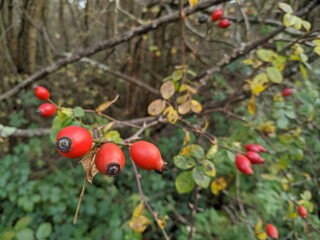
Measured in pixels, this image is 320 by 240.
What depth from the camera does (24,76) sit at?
279cm

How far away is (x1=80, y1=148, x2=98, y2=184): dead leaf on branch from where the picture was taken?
0.87 m

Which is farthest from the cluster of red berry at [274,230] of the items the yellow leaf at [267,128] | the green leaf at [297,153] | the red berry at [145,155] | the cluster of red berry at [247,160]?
the red berry at [145,155]

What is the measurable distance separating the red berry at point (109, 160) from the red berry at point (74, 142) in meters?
0.05

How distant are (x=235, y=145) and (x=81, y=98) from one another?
2.24m

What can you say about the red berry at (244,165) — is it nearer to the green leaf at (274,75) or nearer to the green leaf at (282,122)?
the green leaf at (282,122)

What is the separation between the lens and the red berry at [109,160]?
0.81 m

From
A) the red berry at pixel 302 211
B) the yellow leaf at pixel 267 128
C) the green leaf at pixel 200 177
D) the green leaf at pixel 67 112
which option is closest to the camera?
the green leaf at pixel 67 112

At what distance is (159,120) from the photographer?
1737 mm

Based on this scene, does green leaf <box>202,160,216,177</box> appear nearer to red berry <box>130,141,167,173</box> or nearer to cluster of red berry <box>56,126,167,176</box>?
red berry <box>130,141,167,173</box>

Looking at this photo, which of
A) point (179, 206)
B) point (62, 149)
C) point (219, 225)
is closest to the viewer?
point (62, 149)

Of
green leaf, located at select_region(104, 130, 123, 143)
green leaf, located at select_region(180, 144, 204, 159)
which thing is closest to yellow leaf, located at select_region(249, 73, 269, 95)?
green leaf, located at select_region(180, 144, 204, 159)

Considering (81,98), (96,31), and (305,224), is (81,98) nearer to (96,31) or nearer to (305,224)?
(96,31)

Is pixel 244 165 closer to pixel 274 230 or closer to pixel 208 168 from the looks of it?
pixel 208 168

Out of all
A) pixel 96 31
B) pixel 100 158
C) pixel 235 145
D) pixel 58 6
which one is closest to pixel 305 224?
pixel 235 145
